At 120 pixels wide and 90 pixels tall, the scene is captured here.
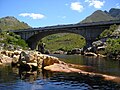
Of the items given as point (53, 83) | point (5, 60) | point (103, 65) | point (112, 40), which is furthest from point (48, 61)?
point (112, 40)

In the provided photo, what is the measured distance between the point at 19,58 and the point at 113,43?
76.6 m

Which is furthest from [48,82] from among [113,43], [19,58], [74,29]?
[74,29]

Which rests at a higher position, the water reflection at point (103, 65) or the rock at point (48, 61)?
the rock at point (48, 61)

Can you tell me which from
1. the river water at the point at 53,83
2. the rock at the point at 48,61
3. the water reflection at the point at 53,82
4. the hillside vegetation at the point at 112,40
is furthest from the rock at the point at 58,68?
the hillside vegetation at the point at 112,40

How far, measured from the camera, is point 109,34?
166m

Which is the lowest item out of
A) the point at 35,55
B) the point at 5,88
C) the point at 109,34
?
the point at 5,88

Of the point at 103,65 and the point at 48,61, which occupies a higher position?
the point at 48,61

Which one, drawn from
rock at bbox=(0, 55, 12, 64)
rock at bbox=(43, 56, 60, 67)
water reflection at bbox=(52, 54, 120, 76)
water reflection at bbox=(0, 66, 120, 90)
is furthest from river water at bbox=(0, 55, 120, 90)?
rock at bbox=(0, 55, 12, 64)

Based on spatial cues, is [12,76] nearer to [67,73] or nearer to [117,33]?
[67,73]

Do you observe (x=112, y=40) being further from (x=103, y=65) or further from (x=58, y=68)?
(x=58, y=68)

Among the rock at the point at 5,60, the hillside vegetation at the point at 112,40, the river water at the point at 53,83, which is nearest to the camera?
the river water at the point at 53,83

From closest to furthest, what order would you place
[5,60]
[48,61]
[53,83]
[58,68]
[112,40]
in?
[53,83] < [58,68] < [48,61] < [5,60] < [112,40]

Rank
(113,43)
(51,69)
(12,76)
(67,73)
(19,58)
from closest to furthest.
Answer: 1. (12,76)
2. (67,73)
3. (51,69)
4. (19,58)
5. (113,43)

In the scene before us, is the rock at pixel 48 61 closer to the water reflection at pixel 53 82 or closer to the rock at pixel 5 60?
the water reflection at pixel 53 82
